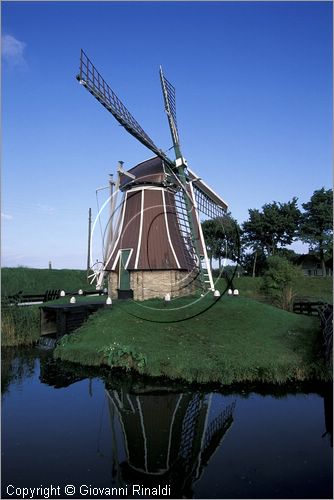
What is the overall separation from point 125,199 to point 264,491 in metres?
18.2

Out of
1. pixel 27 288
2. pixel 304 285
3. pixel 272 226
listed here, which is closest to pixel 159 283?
pixel 27 288

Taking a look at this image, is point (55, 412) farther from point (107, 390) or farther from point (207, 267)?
point (207, 267)

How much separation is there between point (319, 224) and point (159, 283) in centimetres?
3622

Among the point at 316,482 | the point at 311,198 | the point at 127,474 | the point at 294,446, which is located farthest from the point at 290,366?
the point at 311,198

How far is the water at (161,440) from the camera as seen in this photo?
6453mm

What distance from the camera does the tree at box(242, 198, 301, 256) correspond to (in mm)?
50562

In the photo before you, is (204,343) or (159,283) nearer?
(204,343)

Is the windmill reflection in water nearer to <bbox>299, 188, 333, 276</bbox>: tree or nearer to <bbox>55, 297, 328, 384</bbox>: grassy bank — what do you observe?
<bbox>55, 297, 328, 384</bbox>: grassy bank

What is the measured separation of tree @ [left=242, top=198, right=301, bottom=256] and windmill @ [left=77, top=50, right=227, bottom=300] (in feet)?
101

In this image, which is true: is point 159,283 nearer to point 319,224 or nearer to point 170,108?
point 170,108

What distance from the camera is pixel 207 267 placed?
18.5 metres

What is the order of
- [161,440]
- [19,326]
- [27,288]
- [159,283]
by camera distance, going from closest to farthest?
1. [161,440]
2. [19,326]
3. [159,283]
4. [27,288]

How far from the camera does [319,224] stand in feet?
161

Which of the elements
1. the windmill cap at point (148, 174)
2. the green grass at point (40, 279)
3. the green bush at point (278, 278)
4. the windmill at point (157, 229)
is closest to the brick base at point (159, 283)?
the windmill at point (157, 229)
